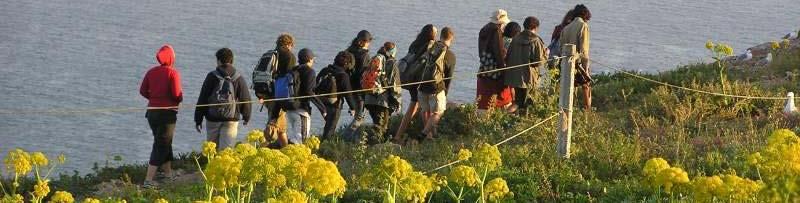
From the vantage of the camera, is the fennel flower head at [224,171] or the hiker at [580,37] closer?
the fennel flower head at [224,171]

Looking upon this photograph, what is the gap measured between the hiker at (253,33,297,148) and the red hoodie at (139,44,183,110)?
1.21 metres

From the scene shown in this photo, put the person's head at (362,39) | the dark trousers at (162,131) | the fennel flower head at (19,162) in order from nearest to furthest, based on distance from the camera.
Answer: the fennel flower head at (19,162)
the dark trousers at (162,131)
the person's head at (362,39)

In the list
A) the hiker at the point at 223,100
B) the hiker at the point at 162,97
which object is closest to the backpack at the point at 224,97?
the hiker at the point at 223,100

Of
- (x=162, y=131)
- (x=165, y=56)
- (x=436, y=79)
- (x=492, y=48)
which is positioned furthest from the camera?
(x=492, y=48)

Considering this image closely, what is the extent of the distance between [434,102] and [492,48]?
0.75 metres

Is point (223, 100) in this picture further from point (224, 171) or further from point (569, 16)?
point (224, 171)

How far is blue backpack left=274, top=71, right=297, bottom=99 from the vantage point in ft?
39.8

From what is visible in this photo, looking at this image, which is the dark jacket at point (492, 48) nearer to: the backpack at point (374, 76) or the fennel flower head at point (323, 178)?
the backpack at point (374, 76)

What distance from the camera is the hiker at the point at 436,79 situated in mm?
12406

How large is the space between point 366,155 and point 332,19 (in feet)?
59.9

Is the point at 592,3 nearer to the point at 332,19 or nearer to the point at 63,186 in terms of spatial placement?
the point at 332,19

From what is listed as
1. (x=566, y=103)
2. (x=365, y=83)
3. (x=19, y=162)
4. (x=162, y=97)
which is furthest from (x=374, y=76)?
(x=19, y=162)

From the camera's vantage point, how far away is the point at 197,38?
88.1 ft

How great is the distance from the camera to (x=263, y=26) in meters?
28.5
